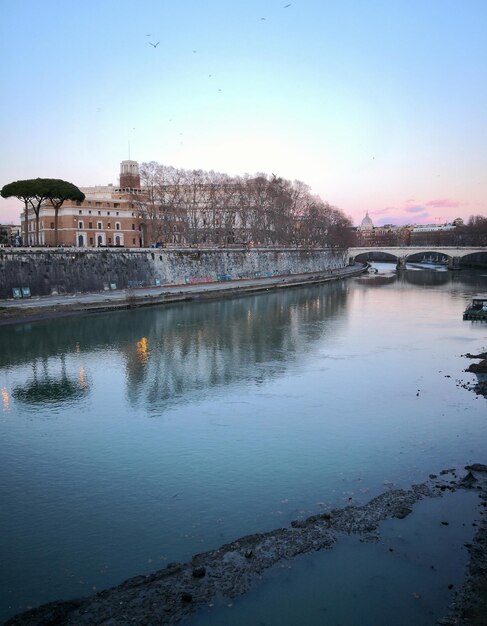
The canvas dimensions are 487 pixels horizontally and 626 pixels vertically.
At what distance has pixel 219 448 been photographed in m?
11.6

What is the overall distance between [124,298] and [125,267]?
559 cm

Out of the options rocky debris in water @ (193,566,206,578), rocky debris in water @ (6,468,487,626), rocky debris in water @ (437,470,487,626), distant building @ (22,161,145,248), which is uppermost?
distant building @ (22,161,145,248)

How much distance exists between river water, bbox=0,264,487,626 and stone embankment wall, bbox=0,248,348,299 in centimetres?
968

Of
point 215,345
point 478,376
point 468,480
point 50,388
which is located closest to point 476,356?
point 478,376

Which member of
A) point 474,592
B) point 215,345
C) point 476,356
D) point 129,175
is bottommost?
point 474,592

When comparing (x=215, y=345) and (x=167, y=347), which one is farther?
(x=215, y=345)

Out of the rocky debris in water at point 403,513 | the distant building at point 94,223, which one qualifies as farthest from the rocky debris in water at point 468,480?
the distant building at point 94,223

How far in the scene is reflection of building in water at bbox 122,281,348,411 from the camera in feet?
56.4

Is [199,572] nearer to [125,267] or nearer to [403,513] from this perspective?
[403,513]

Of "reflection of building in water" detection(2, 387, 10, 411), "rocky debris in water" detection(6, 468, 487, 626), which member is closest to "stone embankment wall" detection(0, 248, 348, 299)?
"reflection of building in water" detection(2, 387, 10, 411)

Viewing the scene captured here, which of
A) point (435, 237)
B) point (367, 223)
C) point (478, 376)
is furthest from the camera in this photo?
point (367, 223)

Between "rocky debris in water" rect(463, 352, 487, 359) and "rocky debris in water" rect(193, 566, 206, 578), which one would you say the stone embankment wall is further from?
"rocky debris in water" rect(193, 566, 206, 578)

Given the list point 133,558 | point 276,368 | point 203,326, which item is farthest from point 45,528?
point 203,326

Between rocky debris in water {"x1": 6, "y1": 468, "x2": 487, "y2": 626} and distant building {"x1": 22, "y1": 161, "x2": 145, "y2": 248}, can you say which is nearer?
rocky debris in water {"x1": 6, "y1": 468, "x2": 487, "y2": 626}
